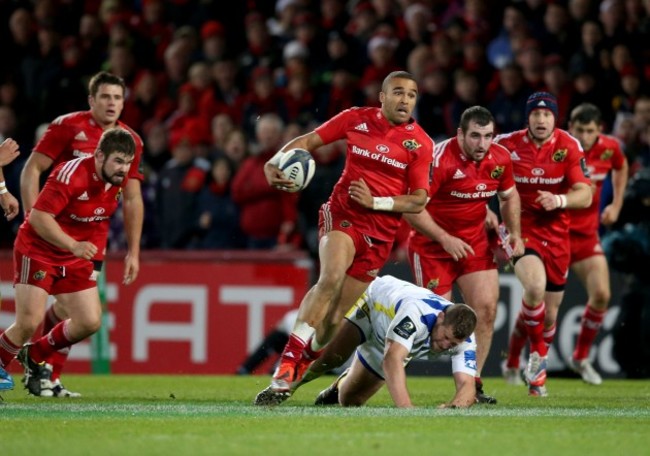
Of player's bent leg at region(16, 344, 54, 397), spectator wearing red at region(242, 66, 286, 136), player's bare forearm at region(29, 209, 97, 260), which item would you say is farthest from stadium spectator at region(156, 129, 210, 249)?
player's bare forearm at region(29, 209, 97, 260)

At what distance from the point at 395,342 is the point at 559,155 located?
3.59 meters

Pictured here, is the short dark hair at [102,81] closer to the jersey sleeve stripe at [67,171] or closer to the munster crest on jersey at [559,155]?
the jersey sleeve stripe at [67,171]

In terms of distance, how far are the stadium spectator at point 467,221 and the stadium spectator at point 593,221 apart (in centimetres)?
183

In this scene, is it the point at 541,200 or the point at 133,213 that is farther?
the point at 541,200

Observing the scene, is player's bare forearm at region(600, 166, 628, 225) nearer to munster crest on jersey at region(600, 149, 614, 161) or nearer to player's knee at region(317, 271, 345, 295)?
munster crest on jersey at region(600, 149, 614, 161)

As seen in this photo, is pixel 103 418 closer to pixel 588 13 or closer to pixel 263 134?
pixel 263 134

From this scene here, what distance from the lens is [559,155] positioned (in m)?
12.2

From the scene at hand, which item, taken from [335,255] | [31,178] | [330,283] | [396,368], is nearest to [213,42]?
[31,178]

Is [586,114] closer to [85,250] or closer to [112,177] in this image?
[112,177]

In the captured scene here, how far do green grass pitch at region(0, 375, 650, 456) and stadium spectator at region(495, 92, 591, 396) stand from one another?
1.96 feet

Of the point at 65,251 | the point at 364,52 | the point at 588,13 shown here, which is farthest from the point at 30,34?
the point at 65,251

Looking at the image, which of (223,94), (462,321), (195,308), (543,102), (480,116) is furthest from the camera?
(223,94)

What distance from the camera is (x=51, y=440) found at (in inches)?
310

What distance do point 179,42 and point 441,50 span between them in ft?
13.4
